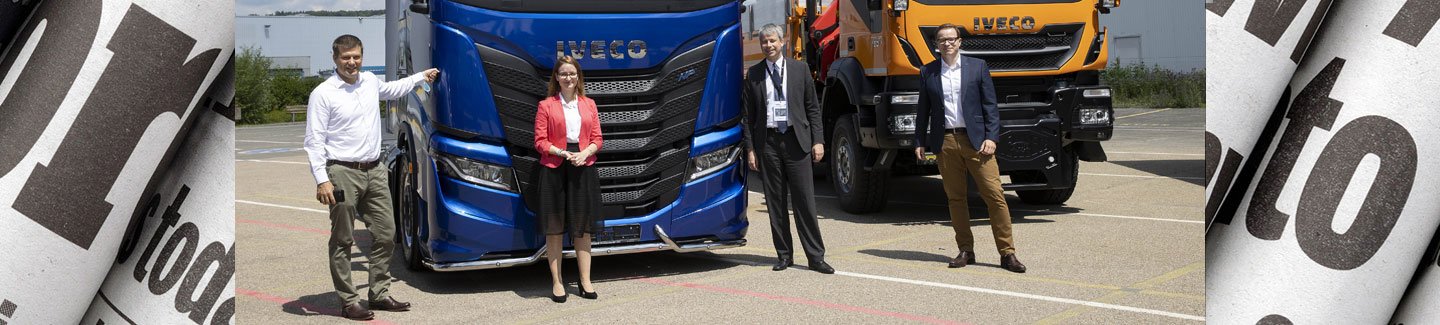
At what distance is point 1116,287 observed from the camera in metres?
7.38

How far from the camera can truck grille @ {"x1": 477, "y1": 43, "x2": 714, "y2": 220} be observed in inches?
285

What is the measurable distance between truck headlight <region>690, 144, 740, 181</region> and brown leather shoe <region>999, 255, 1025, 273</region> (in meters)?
1.66

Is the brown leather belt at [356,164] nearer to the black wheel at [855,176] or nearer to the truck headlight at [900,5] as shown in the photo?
the truck headlight at [900,5]

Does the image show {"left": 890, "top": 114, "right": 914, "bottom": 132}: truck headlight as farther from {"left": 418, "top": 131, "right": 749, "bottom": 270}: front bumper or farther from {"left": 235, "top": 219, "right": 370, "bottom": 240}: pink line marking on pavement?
{"left": 235, "top": 219, "right": 370, "bottom": 240}: pink line marking on pavement

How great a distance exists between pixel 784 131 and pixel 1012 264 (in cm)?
151

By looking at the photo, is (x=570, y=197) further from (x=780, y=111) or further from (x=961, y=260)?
(x=961, y=260)

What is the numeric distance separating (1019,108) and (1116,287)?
319 centimetres

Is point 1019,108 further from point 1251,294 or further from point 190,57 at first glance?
point 190,57

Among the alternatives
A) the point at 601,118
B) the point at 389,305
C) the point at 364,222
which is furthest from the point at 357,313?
the point at 601,118

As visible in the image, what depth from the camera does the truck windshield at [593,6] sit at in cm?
715

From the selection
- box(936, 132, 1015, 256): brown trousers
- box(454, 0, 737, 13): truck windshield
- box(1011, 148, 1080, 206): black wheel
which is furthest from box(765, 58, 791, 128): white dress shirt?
box(1011, 148, 1080, 206): black wheel

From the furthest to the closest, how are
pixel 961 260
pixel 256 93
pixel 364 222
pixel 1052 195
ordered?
pixel 256 93, pixel 1052 195, pixel 961 260, pixel 364 222

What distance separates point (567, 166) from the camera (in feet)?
23.4

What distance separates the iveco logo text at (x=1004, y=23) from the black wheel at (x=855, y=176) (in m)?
1.42
